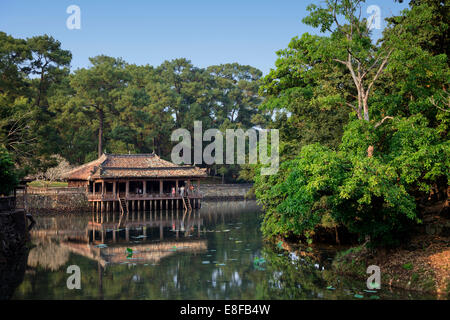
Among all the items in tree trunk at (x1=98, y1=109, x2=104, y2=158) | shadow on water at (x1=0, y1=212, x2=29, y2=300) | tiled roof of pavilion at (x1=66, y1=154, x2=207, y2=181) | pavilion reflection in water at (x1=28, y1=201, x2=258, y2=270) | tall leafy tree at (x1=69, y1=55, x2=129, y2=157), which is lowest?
pavilion reflection in water at (x1=28, y1=201, x2=258, y2=270)

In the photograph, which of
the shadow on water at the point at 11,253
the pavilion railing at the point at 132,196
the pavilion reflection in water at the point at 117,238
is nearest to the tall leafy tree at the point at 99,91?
the pavilion railing at the point at 132,196

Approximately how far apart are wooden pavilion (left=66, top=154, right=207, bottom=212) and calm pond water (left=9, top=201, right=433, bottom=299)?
13.1 metres

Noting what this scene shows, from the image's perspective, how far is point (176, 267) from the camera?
15891mm

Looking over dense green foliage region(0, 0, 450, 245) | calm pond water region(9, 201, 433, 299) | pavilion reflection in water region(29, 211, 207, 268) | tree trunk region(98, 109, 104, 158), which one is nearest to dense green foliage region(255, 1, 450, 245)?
dense green foliage region(0, 0, 450, 245)

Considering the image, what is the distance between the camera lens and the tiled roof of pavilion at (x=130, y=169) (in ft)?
130

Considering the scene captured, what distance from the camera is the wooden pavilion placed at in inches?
1555

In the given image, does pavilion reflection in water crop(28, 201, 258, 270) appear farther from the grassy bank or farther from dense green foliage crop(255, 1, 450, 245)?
the grassy bank

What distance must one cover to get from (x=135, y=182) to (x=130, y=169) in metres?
2.15

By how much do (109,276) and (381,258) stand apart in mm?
8582

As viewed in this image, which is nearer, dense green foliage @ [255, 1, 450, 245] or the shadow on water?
dense green foliage @ [255, 1, 450, 245]

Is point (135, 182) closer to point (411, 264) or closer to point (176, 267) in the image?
point (176, 267)

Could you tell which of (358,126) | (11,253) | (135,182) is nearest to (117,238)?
(11,253)
